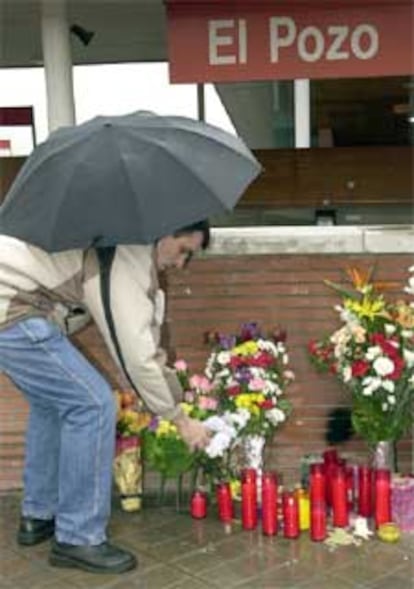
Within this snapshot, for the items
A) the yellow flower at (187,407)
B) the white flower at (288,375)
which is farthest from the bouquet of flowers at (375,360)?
the yellow flower at (187,407)

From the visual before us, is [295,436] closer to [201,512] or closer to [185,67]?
[201,512]

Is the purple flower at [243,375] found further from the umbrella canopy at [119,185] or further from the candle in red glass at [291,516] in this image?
the umbrella canopy at [119,185]

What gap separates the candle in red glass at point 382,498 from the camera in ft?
12.4

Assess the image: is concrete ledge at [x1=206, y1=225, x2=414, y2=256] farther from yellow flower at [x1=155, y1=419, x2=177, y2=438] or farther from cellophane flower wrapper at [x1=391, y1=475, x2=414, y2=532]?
cellophane flower wrapper at [x1=391, y1=475, x2=414, y2=532]

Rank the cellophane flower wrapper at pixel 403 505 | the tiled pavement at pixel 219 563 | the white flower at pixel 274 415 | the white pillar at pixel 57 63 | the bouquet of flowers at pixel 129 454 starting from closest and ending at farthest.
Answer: the tiled pavement at pixel 219 563, the cellophane flower wrapper at pixel 403 505, the white flower at pixel 274 415, the bouquet of flowers at pixel 129 454, the white pillar at pixel 57 63

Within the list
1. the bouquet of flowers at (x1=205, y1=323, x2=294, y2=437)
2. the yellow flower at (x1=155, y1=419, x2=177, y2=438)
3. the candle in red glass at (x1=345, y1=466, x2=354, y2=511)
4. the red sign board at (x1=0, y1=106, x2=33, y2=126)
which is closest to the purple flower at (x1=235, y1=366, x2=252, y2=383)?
the bouquet of flowers at (x1=205, y1=323, x2=294, y2=437)

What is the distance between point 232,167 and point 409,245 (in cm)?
117

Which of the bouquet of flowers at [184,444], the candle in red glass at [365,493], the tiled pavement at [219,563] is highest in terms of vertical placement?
the bouquet of flowers at [184,444]

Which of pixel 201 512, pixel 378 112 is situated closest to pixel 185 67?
pixel 201 512

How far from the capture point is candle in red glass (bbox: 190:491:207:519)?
13.1 feet

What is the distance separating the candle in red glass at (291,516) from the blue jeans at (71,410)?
72cm

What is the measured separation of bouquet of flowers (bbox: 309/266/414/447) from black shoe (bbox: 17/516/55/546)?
132 cm

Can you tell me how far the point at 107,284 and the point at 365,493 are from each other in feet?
4.87

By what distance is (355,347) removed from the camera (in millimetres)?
3805
